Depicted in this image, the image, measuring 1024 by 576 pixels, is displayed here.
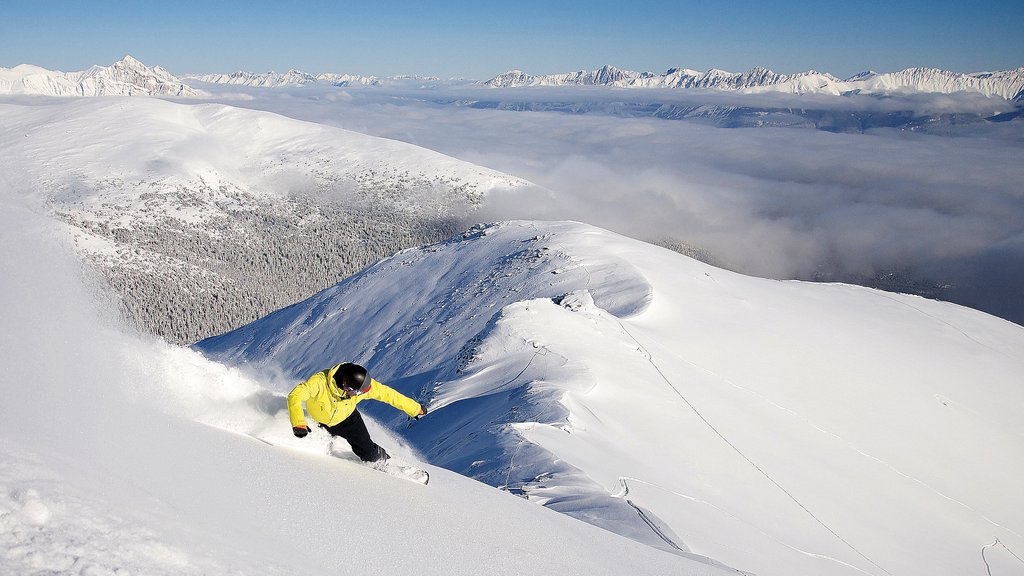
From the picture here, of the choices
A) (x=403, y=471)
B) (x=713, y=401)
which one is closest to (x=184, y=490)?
(x=403, y=471)

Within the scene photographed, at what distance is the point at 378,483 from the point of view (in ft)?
29.2

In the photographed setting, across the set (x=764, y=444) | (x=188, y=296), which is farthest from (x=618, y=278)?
(x=188, y=296)

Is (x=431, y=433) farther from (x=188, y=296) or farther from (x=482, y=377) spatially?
(x=188, y=296)

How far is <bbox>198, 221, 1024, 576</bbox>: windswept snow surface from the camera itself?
20.1 m

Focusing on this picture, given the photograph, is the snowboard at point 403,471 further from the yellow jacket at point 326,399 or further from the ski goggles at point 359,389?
the ski goggles at point 359,389

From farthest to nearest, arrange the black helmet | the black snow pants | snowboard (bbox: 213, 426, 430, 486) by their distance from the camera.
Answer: snowboard (bbox: 213, 426, 430, 486) → the black snow pants → the black helmet

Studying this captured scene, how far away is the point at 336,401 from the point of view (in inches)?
363

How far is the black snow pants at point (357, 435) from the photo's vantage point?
9.52 m

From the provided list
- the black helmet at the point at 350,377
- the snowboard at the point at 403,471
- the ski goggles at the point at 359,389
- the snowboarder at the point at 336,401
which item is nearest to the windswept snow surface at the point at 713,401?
the snowboard at the point at 403,471

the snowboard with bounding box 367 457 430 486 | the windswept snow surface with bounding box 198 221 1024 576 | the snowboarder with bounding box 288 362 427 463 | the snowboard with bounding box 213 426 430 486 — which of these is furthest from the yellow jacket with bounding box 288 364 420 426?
the windswept snow surface with bounding box 198 221 1024 576

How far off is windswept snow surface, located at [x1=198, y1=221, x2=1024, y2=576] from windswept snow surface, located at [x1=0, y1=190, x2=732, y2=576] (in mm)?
6143

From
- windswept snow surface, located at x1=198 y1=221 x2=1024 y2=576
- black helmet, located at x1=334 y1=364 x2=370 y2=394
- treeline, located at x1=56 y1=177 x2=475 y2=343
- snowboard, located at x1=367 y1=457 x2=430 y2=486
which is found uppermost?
black helmet, located at x1=334 y1=364 x2=370 y2=394

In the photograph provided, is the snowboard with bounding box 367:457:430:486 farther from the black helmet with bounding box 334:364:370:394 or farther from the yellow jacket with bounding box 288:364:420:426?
→ the black helmet with bounding box 334:364:370:394

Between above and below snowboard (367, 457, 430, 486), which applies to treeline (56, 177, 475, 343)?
below
